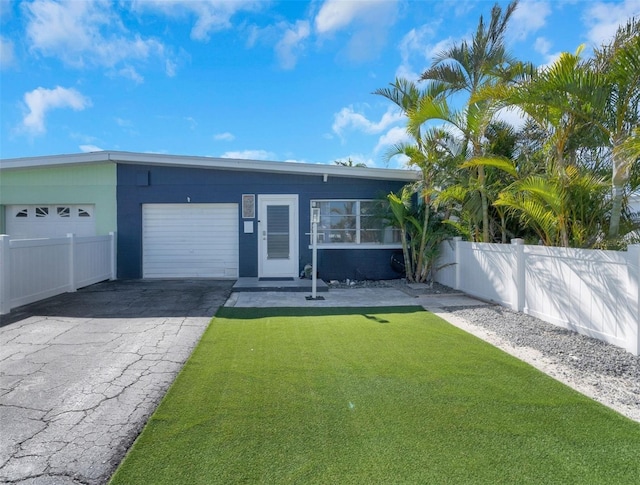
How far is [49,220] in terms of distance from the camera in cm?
1052

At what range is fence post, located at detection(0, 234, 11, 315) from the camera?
6.11 metres

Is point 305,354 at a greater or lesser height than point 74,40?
lesser

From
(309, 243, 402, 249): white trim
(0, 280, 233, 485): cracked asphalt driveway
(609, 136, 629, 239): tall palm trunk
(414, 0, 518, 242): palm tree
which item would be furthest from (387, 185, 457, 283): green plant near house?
(0, 280, 233, 485): cracked asphalt driveway

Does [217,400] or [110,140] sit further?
[110,140]

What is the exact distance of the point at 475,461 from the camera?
88.8 inches

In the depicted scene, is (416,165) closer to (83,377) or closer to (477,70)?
(477,70)

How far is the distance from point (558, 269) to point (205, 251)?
328 inches

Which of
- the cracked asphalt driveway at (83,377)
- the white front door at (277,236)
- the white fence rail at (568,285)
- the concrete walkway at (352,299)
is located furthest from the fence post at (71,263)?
the white fence rail at (568,285)

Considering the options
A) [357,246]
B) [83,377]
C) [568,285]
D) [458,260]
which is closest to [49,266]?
[83,377]

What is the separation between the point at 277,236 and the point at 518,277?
6.09 metres

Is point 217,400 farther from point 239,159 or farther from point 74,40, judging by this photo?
point 74,40

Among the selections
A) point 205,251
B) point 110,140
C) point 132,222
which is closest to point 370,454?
point 205,251

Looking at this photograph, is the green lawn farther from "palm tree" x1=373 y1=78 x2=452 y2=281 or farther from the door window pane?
the door window pane

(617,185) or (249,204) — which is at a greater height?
(249,204)
